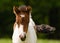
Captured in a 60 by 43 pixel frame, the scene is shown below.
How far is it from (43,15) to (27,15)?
13.6 m

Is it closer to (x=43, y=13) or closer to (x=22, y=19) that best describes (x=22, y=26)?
(x=22, y=19)

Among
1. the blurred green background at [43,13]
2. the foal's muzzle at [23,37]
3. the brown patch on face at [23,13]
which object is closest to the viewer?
the foal's muzzle at [23,37]

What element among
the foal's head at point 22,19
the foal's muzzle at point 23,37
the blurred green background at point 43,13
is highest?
the foal's head at point 22,19

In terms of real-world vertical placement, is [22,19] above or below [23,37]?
above

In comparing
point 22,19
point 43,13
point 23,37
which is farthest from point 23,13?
point 43,13

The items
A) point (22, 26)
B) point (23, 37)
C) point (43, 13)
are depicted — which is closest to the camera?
point (23, 37)

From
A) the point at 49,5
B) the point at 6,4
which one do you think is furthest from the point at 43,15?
the point at 6,4

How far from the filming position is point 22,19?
13.8ft

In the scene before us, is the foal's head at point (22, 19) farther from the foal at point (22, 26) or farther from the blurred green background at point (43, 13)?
the blurred green background at point (43, 13)

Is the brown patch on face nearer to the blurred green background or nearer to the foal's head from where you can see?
the foal's head

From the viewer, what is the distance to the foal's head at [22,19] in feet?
13.7

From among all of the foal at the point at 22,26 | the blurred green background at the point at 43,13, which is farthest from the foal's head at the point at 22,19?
the blurred green background at the point at 43,13

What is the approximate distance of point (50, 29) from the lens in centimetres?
514

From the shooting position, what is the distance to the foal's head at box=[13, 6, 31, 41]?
13.7 ft
